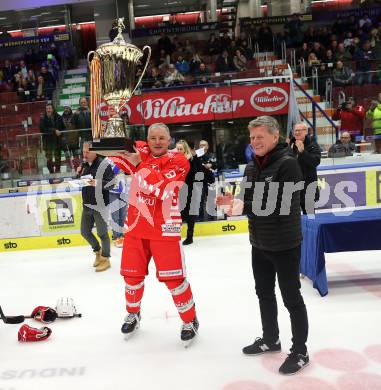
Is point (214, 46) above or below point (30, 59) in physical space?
below

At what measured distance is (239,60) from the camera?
12844 millimetres

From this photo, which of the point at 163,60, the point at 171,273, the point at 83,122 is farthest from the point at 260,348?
the point at 163,60

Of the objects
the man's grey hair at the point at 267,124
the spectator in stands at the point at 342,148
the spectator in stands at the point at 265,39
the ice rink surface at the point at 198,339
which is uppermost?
the spectator in stands at the point at 265,39

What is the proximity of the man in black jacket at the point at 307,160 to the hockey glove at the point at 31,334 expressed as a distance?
2943 millimetres

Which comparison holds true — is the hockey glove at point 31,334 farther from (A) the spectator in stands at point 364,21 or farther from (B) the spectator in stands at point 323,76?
(A) the spectator in stands at point 364,21

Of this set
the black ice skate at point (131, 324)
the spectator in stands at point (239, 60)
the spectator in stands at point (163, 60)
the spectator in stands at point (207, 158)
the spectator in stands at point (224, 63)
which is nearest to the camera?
the black ice skate at point (131, 324)

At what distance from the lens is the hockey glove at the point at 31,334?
331 centimetres

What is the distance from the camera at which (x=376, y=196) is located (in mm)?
7000

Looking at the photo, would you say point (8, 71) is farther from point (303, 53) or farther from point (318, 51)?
point (318, 51)

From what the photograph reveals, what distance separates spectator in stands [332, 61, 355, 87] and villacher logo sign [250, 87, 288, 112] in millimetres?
1105

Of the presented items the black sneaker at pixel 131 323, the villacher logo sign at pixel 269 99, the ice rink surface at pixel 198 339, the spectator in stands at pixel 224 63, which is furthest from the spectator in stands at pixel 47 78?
the black sneaker at pixel 131 323

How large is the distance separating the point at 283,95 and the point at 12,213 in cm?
548

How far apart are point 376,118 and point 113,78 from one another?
6.44 m

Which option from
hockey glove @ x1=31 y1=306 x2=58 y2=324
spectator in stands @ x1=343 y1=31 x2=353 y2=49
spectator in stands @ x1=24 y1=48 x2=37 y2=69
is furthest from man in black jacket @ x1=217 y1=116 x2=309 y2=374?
spectator in stands @ x1=24 y1=48 x2=37 y2=69
